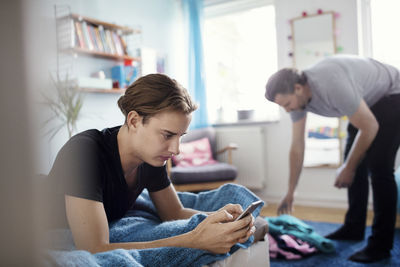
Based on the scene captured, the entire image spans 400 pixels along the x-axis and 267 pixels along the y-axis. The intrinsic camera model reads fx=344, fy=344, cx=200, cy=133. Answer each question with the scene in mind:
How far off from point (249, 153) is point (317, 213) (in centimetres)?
73

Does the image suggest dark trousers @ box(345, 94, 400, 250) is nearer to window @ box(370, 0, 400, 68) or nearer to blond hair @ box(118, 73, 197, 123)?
window @ box(370, 0, 400, 68)

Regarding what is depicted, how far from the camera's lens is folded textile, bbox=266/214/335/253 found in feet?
5.35

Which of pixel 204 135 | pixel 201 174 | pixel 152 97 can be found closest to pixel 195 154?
pixel 204 135

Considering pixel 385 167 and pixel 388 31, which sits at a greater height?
pixel 388 31

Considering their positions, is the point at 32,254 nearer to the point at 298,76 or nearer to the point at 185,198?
the point at 185,198

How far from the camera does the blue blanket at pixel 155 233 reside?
532mm

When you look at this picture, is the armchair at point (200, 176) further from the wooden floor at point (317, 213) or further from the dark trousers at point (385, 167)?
Result: the dark trousers at point (385, 167)

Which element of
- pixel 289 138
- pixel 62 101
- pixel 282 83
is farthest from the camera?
pixel 289 138

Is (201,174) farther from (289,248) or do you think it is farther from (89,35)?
(89,35)

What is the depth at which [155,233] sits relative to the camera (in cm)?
80

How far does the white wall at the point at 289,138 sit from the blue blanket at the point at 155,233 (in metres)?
1.79

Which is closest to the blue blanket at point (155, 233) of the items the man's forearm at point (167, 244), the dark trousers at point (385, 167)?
the man's forearm at point (167, 244)

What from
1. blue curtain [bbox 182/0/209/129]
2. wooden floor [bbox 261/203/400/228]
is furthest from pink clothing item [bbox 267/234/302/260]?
blue curtain [bbox 182/0/209/129]

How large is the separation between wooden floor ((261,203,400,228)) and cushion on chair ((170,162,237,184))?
39 cm
